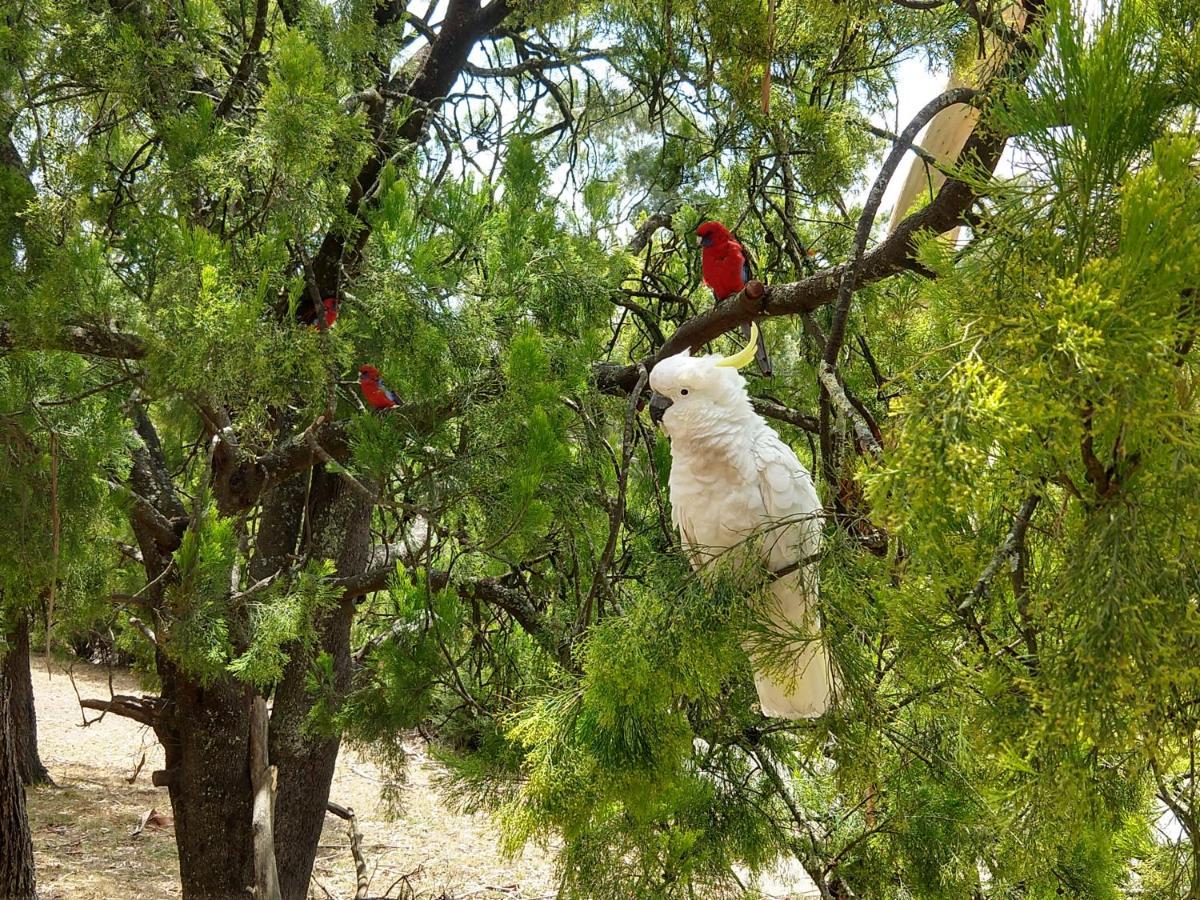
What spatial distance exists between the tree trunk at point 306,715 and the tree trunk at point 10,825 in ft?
3.00

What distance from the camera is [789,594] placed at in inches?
44.5

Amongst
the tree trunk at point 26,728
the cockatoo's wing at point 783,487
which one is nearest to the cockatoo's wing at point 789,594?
the cockatoo's wing at point 783,487

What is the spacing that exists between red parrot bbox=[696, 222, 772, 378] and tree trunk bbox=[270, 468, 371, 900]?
1.19m

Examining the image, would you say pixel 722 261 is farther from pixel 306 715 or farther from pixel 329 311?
pixel 306 715

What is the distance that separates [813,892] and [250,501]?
10.2ft

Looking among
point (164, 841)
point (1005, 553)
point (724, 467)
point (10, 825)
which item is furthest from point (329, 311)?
point (164, 841)

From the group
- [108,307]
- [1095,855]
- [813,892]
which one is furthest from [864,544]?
[813,892]

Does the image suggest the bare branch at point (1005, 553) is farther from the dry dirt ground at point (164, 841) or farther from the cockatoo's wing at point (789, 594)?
the dry dirt ground at point (164, 841)

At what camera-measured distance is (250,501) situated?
263 cm

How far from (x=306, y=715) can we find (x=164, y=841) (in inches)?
117

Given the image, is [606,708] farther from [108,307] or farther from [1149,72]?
[108,307]

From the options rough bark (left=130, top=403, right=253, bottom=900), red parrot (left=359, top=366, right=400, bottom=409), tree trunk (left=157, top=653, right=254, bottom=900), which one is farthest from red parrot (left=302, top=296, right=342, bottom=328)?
tree trunk (left=157, top=653, right=254, bottom=900)

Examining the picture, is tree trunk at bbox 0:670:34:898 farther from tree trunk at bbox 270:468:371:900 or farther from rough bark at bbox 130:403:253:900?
tree trunk at bbox 270:468:371:900

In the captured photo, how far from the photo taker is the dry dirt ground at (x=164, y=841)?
439 centimetres
